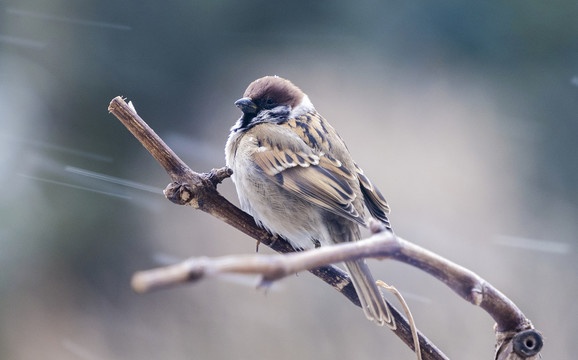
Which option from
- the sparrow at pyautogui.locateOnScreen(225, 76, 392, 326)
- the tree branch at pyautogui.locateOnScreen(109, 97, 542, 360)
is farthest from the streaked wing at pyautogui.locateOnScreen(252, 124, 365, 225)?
the tree branch at pyautogui.locateOnScreen(109, 97, 542, 360)

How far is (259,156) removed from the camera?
1.48 metres

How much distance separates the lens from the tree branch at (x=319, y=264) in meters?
0.48

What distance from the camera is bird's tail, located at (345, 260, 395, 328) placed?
1.00m

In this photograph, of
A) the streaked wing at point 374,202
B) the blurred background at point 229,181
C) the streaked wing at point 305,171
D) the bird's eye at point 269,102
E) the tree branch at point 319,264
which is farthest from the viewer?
the blurred background at point 229,181

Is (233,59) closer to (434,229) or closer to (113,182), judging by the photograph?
(113,182)

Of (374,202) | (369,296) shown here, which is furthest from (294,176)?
(369,296)

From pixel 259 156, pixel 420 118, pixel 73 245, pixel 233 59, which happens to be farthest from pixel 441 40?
pixel 73 245

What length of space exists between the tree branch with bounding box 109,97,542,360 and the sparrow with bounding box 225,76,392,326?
0.28ft

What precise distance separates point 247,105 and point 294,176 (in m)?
0.25

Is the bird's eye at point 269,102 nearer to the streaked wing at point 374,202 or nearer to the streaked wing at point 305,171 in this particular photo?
the streaked wing at point 305,171

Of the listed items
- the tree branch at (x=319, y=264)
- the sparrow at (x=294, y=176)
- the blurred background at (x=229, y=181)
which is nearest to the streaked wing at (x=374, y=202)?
the sparrow at (x=294, y=176)

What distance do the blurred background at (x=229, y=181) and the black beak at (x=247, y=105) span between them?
1055 mm

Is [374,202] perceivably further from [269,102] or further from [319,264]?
[319,264]

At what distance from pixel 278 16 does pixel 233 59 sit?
32 centimetres
